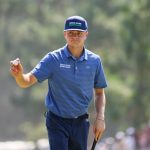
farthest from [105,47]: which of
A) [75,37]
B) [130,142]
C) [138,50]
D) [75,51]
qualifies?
[75,37]

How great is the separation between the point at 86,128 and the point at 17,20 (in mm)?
33226

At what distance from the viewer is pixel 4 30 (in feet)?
135

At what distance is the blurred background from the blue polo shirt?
11.3 metres

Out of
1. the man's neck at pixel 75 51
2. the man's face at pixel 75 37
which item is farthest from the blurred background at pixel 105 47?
the man's face at pixel 75 37

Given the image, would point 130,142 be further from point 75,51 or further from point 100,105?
point 75,51

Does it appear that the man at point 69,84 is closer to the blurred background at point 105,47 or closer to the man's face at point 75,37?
the man's face at point 75,37

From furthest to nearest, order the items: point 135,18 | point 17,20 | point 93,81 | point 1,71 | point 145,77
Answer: point 1,71 < point 17,20 < point 145,77 < point 135,18 < point 93,81

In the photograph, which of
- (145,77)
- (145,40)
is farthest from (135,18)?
(145,77)

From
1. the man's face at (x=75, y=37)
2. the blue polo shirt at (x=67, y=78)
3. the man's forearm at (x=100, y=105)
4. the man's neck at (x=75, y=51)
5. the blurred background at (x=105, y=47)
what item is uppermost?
the man's face at (x=75, y=37)

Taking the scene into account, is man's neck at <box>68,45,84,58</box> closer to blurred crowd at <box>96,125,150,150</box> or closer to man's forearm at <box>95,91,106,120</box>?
man's forearm at <box>95,91,106,120</box>

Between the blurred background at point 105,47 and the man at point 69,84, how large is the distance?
11.2 m

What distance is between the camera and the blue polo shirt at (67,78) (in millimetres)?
7016

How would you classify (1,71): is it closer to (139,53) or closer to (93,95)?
(139,53)

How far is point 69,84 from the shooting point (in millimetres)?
7055
